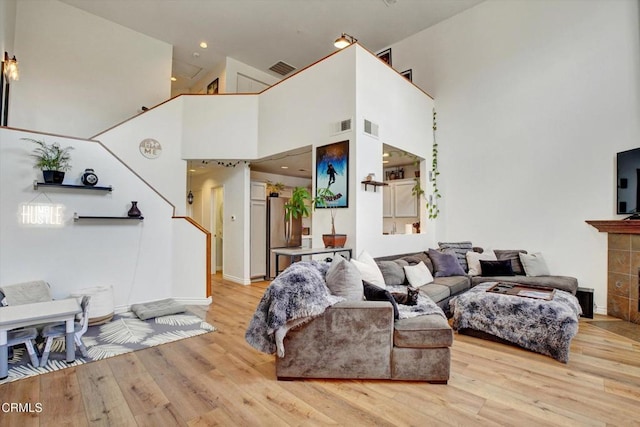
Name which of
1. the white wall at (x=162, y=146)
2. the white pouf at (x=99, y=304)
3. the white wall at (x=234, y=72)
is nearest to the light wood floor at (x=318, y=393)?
the white pouf at (x=99, y=304)

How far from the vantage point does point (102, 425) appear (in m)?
1.87

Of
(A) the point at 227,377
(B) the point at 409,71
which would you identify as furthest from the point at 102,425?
(B) the point at 409,71

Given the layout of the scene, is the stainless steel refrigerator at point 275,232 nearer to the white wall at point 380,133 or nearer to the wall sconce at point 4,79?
the white wall at point 380,133

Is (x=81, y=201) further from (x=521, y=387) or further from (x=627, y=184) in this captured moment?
(x=627, y=184)

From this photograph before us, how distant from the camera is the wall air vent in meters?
4.16

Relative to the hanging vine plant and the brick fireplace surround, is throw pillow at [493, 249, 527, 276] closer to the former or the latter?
the brick fireplace surround

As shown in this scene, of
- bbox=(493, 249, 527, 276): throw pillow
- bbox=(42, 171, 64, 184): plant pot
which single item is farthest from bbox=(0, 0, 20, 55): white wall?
bbox=(493, 249, 527, 276): throw pillow

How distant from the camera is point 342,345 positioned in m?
2.39

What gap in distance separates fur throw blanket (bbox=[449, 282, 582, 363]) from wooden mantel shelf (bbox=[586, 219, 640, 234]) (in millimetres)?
1344

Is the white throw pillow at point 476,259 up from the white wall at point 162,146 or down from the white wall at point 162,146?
down

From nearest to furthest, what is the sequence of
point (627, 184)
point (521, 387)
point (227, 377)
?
1. point (521, 387)
2. point (227, 377)
3. point (627, 184)

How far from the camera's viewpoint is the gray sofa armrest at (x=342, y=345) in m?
2.37

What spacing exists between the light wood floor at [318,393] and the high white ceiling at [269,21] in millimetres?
5967

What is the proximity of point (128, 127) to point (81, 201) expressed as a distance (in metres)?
1.64
